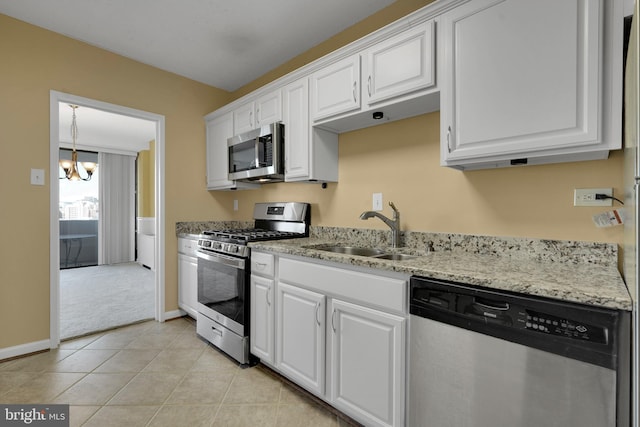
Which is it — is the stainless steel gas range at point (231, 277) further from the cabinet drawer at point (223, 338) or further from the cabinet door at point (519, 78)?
the cabinet door at point (519, 78)

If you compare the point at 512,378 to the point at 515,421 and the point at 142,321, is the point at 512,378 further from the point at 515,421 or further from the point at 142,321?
the point at 142,321

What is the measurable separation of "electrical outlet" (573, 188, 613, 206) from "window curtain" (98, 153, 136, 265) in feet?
24.6

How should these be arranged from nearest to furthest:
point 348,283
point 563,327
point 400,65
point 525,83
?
point 563,327, point 525,83, point 348,283, point 400,65

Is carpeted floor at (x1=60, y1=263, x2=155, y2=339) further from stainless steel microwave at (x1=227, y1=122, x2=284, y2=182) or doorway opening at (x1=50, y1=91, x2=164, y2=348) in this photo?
stainless steel microwave at (x1=227, y1=122, x2=284, y2=182)

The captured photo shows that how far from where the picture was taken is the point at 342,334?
1.63 metres

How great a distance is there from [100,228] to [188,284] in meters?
4.51

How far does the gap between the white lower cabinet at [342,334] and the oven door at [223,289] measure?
216 mm

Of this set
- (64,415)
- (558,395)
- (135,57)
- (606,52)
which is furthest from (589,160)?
(135,57)

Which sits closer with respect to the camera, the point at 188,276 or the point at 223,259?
the point at 223,259

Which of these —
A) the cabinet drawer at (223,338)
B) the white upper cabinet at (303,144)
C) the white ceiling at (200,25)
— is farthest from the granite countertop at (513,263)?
the white ceiling at (200,25)

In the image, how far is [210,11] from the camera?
2.28 meters

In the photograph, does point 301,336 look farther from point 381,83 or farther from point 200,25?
point 200,25

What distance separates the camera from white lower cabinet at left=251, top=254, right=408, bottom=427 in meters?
1.41

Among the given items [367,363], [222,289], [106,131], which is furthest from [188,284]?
[106,131]
